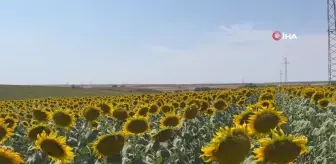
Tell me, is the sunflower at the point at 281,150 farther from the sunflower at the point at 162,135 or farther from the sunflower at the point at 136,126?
the sunflower at the point at 136,126

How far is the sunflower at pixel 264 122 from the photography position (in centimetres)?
476

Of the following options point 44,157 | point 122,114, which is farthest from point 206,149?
point 122,114

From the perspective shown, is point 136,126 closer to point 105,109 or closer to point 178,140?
point 178,140

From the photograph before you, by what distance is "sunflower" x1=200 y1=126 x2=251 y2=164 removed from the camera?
303 centimetres

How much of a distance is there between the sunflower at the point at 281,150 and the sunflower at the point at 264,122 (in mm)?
1368

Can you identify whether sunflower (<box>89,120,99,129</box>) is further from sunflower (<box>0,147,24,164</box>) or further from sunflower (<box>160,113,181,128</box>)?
sunflower (<box>0,147,24,164</box>)

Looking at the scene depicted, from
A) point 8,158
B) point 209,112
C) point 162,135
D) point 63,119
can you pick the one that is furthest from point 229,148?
point 209,112

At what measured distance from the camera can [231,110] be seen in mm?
14781

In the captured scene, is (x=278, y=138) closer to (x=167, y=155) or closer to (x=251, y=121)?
(x=251, y=121)

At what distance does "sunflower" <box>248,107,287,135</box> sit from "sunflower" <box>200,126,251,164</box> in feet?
5.29

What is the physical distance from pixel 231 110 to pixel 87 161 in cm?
921

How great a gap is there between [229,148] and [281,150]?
17.0 inches

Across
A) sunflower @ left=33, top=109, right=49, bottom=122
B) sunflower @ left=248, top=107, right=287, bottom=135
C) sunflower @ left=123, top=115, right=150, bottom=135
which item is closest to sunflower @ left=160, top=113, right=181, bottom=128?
sunflower @ left=123, top=115, right=150, bottom=135

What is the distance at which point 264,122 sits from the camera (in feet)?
15.8
